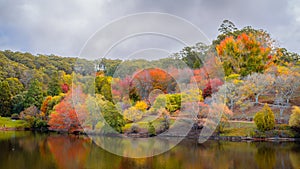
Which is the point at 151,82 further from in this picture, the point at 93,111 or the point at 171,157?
the point at 171,157

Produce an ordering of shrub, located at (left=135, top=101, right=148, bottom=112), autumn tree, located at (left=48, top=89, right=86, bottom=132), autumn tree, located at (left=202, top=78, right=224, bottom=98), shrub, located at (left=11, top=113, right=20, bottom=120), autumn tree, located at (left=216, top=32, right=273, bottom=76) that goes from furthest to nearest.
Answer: shrub, located at (left=11, top=113, right=20, bottom=120)
autumn tree, located at (left=216, top=32, right=273, bottom=76)
autumn tree, located at (left=48, top=89, right=86, bottom=132)
autumn tree, located at (left=202, top=78, right=224, bottom=98)
shrub, located at (left=135, top=101, right=148, bottom=112)

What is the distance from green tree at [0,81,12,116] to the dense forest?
56.1 inches

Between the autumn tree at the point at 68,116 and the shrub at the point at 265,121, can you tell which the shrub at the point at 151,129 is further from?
the shrub at the point at 265,121

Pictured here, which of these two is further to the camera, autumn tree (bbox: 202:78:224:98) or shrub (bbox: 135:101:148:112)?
autumn tree (bbox: 202:78:224:98)

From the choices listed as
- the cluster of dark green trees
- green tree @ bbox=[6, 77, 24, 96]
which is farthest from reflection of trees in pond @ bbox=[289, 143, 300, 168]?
green tree @ bbox=[6, 77, 24, 96]

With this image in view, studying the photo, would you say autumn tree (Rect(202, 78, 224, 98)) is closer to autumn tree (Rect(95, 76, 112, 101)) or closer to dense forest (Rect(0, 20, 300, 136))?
dense forest (Rect(0, 20, 300, 136))

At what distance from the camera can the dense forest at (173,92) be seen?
19328 millimetres

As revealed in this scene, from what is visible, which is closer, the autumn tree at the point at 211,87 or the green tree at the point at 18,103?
the autumn tree at the point at 211,87

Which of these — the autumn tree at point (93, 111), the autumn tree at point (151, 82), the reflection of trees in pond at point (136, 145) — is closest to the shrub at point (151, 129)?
the reflection of trees in pond at point (136, 145)

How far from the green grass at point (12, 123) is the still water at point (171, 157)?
1055 centimetres

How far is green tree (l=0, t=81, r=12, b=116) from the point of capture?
30.7m

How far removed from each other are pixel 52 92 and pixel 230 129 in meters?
19.1

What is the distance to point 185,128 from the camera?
20703 mm

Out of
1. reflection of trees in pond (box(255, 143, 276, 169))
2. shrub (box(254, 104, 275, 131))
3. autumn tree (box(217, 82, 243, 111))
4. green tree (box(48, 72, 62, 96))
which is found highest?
green tree (box(48, 72, 62, 96))
